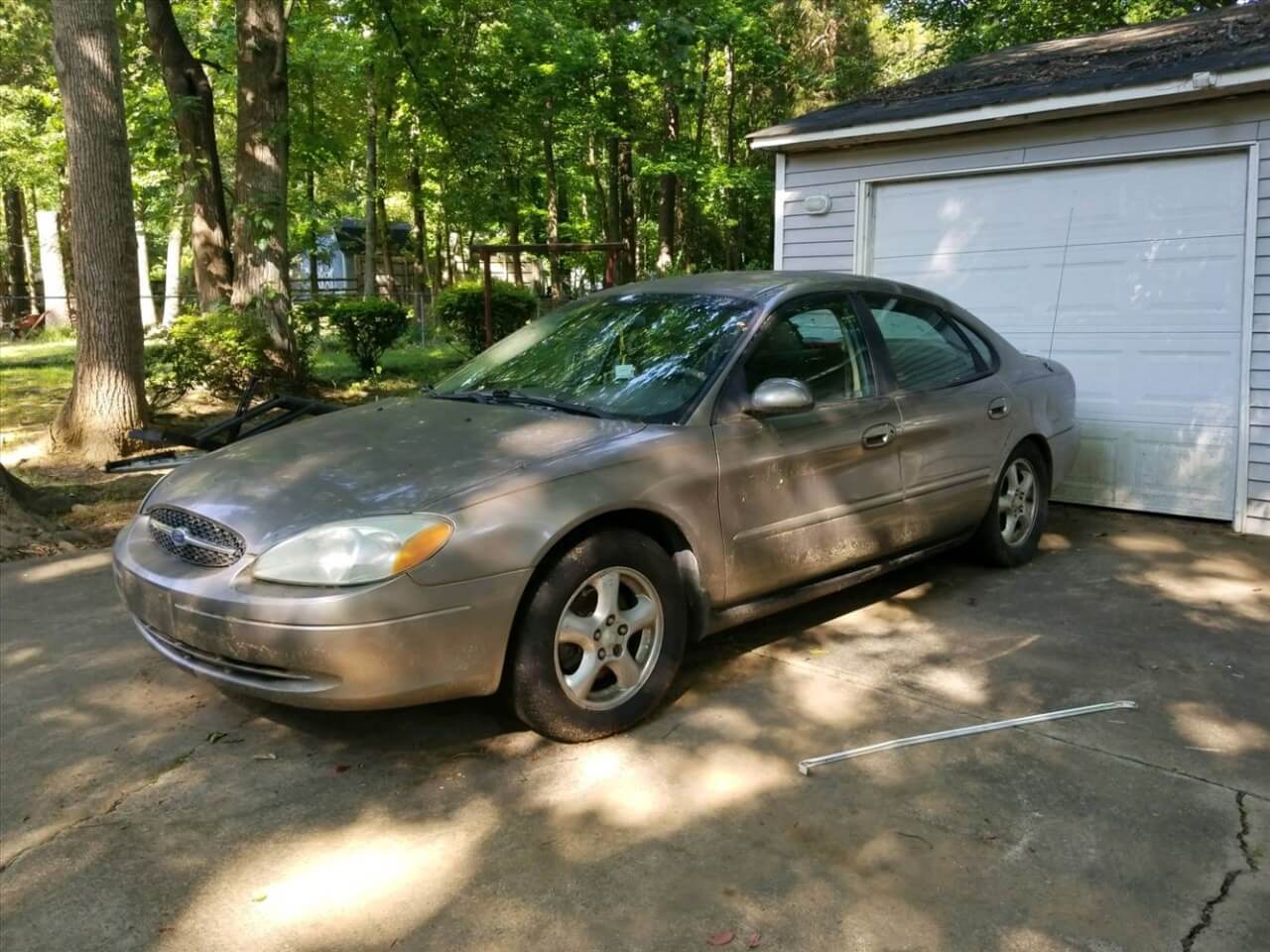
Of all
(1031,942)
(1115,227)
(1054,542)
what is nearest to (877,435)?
(1031,942)

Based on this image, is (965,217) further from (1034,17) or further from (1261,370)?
(1034,17)

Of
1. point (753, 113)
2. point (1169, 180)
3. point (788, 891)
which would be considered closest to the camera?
point (788, 891)

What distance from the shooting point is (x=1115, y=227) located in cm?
666

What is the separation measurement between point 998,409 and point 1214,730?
1974mm

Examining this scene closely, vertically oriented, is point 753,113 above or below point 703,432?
above

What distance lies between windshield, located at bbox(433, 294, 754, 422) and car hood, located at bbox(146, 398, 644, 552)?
0.20m

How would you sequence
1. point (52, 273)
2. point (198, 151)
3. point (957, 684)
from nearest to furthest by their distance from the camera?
point (957, 684), point (198, 151), point (52, 273)

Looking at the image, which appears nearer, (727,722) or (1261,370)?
(727,722)

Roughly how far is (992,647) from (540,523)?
2268mm

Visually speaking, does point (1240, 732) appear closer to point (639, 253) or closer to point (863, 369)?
point (863, 369)

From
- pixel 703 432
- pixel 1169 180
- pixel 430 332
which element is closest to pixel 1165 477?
pixel 1169 180

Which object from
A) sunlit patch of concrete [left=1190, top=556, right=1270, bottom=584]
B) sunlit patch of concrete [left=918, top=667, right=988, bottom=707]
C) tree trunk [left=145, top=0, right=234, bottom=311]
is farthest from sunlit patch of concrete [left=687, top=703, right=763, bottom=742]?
tree trunk [left=145, top=0, right=234, bottom=311]

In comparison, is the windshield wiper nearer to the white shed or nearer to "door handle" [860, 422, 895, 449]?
"door handle" [860, 422, 895, 449]

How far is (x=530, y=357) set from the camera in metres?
4.45
